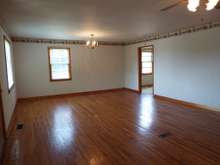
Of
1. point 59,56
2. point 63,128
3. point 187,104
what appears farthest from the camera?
point 59,56

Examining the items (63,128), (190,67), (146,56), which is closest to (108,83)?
(146,56)

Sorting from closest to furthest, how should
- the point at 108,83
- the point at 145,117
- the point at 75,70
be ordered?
the point at 145,117 < the point at 75,70 < the point at 108,83

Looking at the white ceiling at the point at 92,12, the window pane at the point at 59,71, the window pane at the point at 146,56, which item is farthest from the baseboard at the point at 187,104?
the window pane at the point at 59,71

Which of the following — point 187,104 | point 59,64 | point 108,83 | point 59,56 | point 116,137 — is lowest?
point 116,137

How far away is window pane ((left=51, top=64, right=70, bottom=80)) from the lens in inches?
265

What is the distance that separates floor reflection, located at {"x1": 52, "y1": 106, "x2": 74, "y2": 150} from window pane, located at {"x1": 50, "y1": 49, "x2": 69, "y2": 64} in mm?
2485

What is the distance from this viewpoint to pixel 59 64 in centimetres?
680

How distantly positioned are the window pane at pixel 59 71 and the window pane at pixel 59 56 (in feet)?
0.54

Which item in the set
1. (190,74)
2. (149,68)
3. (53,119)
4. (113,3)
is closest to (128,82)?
(149,68)

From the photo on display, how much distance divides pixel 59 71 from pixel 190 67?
490cm

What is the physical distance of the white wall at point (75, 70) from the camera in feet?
20.2

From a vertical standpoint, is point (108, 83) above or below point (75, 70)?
below

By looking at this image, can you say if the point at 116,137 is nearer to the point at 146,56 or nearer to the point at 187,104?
the point at 187,104

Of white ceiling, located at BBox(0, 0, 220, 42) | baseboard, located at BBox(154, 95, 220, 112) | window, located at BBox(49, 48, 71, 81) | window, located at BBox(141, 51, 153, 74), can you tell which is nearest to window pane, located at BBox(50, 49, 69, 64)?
window, located at BBox(49, 48, 71, 81)
